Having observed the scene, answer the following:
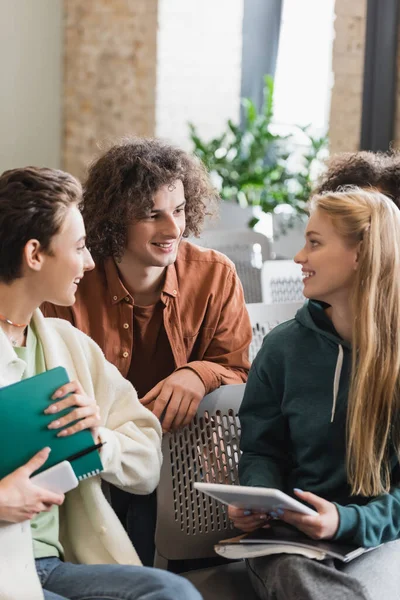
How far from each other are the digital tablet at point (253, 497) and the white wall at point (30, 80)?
577cm

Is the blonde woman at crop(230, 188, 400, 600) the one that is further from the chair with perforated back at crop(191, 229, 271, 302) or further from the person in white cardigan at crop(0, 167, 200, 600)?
the chair with perforated back at crop(191, 229, 271, 302)

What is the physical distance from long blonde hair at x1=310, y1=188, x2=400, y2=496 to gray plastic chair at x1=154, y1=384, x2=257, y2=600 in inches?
13.3

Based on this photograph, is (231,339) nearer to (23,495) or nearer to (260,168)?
(23,495)

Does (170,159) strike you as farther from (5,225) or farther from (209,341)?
(5,225)

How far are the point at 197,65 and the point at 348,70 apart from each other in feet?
5.21

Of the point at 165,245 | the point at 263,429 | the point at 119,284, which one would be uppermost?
the point at 165,245

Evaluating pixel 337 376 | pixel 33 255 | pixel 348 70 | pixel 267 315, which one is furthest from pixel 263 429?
pixel 348 70

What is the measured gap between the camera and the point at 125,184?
100 inches

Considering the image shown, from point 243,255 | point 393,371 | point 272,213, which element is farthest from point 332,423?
point 272,213

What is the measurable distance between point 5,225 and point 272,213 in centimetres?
438

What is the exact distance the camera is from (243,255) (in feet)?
13.4

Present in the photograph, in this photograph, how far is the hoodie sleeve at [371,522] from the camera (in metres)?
1.86

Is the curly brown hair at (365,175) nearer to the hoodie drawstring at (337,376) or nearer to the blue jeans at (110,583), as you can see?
the hoodie drawstring at (337,376)


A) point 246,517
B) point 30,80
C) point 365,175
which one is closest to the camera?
point 246,517
